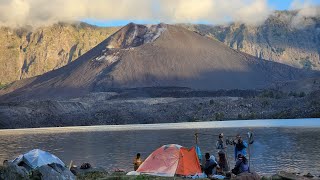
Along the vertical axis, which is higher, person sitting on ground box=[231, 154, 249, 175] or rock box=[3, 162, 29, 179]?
rock box=[3, 162, 29, 179]

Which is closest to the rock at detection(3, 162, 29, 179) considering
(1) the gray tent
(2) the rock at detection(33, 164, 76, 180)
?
(2) the rock at detection(33, 164, 76, 180)

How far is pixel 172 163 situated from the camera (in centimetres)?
3172

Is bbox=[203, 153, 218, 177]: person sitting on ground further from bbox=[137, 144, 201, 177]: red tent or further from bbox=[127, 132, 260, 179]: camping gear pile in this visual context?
bbox=[137, 144, 201, 177]: red tent

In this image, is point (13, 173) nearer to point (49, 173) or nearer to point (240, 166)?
point (49, 173)

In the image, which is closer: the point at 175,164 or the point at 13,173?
the point at 13,173

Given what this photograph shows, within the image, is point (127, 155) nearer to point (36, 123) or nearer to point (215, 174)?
point (215, 174)

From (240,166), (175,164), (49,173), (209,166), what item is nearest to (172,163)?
(175,164)

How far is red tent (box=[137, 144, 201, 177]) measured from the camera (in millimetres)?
31359

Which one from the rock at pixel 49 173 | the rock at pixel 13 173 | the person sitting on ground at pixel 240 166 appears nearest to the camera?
the rock at pixel 13 173

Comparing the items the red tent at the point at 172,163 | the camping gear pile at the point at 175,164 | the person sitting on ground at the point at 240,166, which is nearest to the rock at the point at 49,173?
the camping gear pile at the point at 175,164

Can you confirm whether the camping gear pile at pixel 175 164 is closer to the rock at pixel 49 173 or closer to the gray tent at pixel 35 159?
the gray tent at pixel 35 159

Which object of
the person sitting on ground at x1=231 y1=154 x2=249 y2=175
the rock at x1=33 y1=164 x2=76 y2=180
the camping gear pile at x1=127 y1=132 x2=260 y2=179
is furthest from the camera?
the camping gear pile at x1=127 y1=132 x2=260 y2=179

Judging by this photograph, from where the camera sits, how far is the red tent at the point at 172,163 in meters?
31.4

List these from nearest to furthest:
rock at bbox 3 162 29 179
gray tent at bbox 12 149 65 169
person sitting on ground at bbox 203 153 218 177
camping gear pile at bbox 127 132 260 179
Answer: rock at bbox 3 162 29 179, person sitting on ground at bbox 203 153 218 177, camping gear pile at bbox 127 132 260 179, gray tent at bbox 12 149 65 169
